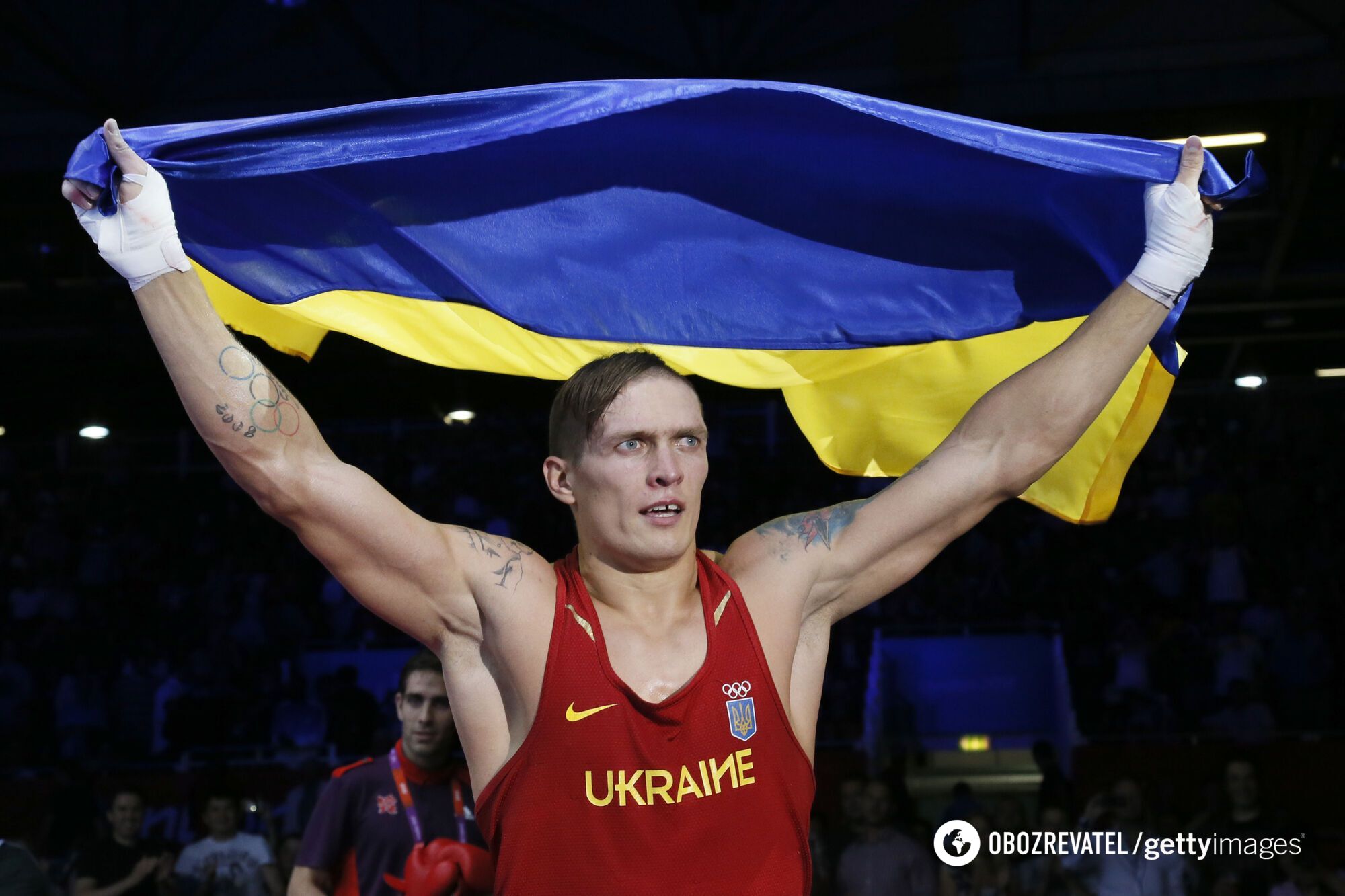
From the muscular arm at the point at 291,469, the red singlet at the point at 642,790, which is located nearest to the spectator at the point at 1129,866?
the red singlet at the point at 642,790

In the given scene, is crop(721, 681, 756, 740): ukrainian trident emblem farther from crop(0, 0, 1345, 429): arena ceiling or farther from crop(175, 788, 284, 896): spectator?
crop(175, 788, 284, 896): spectator

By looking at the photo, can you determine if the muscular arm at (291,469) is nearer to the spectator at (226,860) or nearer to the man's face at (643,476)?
the man's face at (643,476)

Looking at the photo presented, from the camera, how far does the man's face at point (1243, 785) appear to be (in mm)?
7043

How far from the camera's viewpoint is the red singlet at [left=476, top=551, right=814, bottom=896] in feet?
8.20

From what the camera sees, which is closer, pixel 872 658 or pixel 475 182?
pixel 475 182

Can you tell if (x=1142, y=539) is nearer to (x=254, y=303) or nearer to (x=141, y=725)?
(x=141, y=725)

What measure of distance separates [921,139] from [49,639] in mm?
11517

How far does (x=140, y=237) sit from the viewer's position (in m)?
2.50

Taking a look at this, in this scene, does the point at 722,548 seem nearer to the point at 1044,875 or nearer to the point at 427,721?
the point at 1044,875

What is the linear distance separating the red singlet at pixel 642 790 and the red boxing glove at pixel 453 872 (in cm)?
136

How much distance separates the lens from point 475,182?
9.91 ft

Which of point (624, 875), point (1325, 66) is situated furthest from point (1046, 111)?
point (624, 875)
